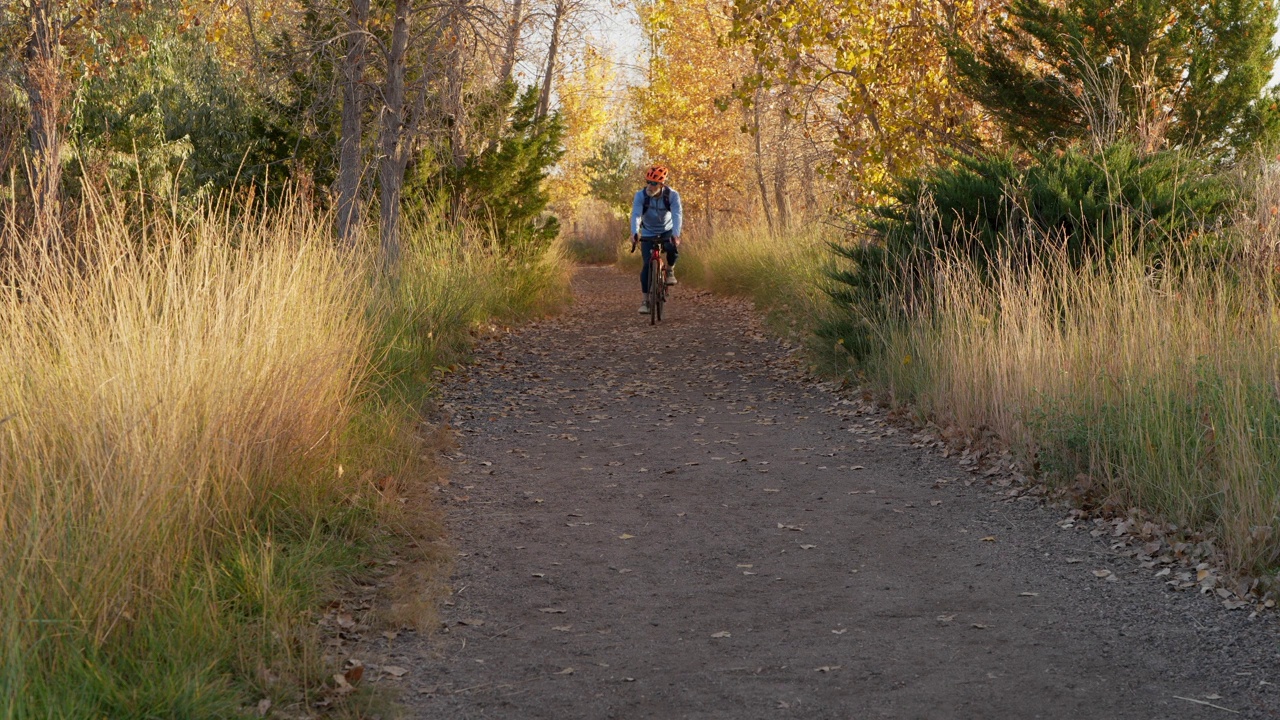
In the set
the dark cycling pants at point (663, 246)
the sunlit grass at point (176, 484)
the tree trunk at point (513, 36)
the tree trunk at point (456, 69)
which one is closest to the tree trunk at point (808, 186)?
the tree trunk at point (513, 36)

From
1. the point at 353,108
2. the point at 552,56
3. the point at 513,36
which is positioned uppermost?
the point at 552,56

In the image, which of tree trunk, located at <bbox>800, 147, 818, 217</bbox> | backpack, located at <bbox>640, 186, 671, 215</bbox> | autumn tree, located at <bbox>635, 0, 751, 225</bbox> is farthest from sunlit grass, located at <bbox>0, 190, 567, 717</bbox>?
autumn tree, located at <bbox>635, 0, 751, 225</bbox>

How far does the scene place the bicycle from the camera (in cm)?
1539

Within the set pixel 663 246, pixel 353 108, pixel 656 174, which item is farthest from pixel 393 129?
pixel 663 246

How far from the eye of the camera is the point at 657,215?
597 inches

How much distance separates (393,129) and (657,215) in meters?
3.63

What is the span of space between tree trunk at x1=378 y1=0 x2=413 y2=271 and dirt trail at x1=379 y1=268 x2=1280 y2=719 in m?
4.84

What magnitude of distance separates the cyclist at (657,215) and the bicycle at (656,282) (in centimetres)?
8

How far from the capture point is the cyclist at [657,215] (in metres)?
14.9

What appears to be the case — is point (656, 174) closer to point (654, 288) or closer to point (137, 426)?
point (654, 288)

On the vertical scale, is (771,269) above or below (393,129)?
below

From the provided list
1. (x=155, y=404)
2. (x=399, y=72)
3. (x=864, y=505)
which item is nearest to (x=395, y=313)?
(x=399, y=72)

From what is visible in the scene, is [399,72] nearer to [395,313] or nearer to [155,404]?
[395,313]

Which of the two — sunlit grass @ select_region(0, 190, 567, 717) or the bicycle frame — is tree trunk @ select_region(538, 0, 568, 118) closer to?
the bicycle frame
